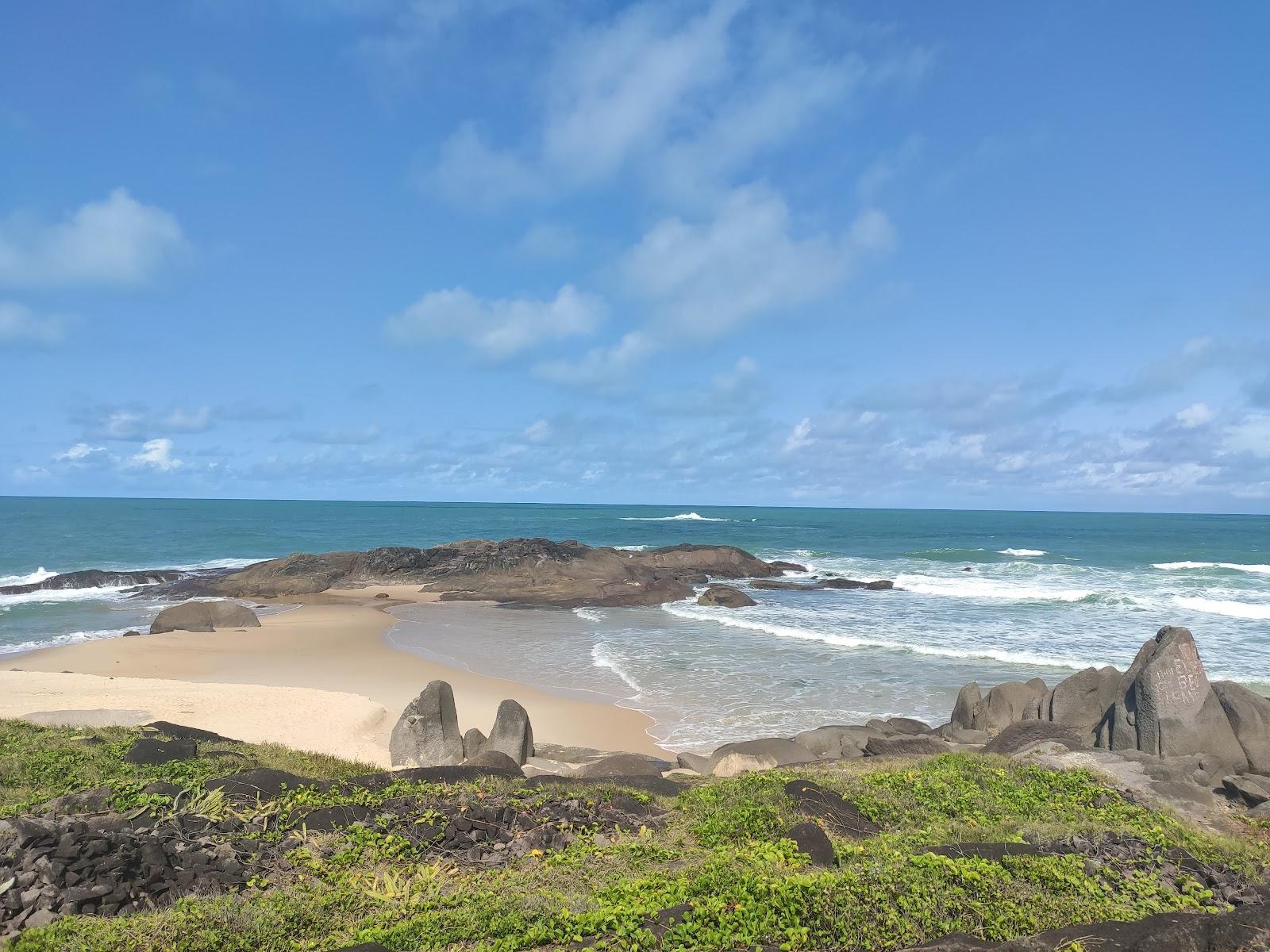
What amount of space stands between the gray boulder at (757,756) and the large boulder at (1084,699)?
16.8 feet

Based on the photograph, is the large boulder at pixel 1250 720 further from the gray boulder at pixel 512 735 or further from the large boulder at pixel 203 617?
the large boulder at pixel 203 617

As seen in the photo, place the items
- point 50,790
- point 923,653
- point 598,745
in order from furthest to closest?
point 923,653 < point 598,745 < point 50,790

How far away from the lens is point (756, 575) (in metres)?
→ 46.5

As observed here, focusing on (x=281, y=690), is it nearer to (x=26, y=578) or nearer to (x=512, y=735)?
(x=512, y=735)

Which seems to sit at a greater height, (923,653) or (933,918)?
(933,918)

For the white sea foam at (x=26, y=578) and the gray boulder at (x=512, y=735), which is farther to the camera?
the white sea foam at (x=26, y=578)

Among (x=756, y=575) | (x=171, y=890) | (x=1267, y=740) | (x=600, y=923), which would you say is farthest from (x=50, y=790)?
(x=756, y=575)

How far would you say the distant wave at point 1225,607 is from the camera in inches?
1171

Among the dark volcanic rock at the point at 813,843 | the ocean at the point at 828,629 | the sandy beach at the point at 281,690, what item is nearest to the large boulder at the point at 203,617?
the sandy beach at the point at 281,690

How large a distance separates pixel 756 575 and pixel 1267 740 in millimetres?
34945

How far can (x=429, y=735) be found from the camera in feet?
41.4

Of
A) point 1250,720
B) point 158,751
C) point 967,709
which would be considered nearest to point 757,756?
point 967,709

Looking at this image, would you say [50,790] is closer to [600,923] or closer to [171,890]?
[171,890]

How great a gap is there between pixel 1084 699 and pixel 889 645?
10.2m
